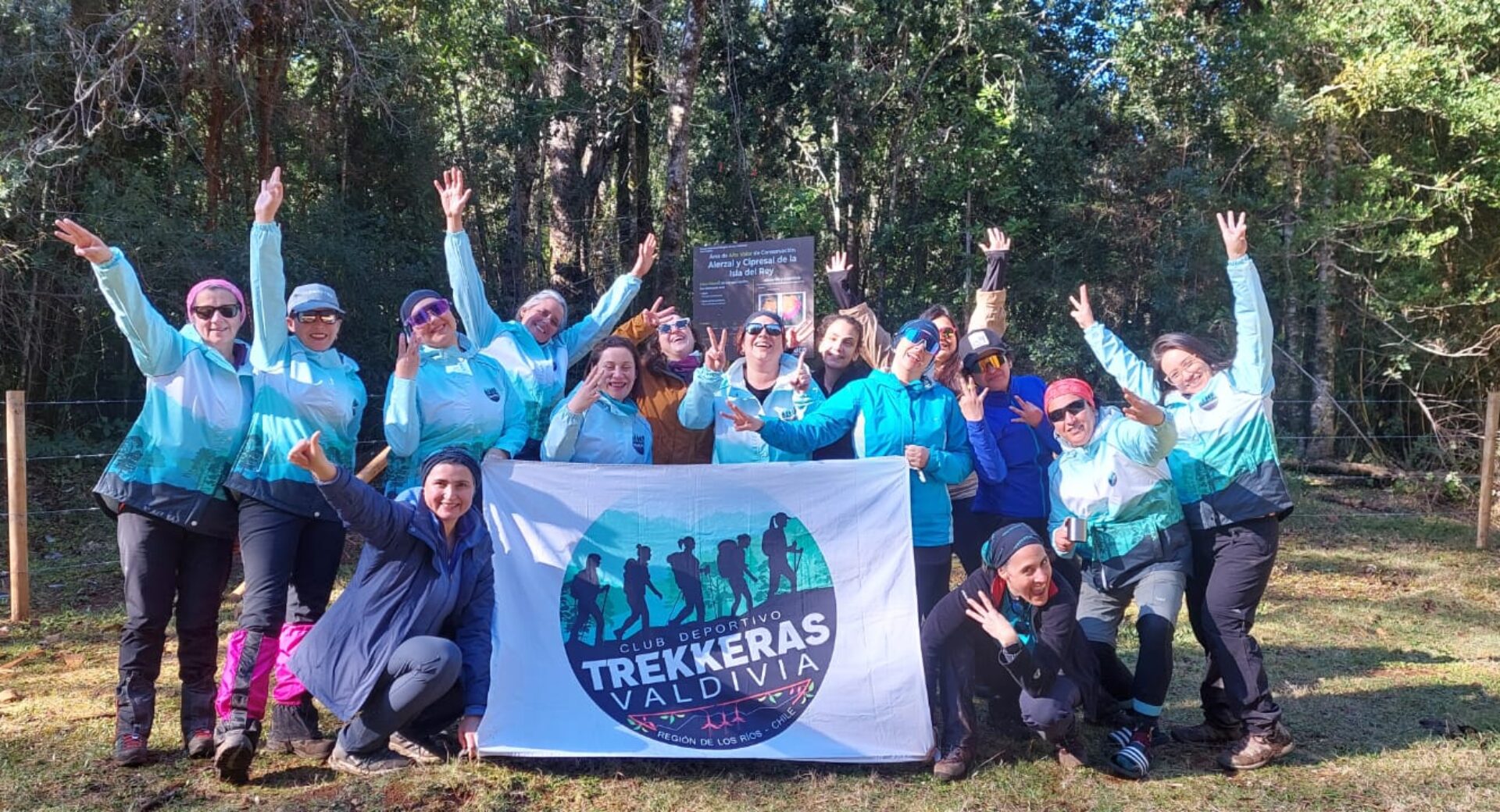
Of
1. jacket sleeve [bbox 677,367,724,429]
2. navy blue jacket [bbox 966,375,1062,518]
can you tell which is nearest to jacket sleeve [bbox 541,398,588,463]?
jacket sleeve [bbox 677,367,724,429]

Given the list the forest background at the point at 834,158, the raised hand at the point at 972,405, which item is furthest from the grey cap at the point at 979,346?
the forest background at the point at 834,158

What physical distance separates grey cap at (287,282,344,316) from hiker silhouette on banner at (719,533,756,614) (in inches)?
71.7

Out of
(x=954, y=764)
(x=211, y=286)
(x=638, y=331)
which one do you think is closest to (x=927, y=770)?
Result: (x=954, y=764)

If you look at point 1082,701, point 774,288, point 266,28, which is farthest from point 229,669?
point 266,28

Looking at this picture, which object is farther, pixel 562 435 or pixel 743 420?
pixel 562 435

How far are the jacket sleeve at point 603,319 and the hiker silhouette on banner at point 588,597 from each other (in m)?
1.47

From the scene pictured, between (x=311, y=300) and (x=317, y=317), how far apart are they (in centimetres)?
7

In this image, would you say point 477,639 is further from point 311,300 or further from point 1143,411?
point 1143,411

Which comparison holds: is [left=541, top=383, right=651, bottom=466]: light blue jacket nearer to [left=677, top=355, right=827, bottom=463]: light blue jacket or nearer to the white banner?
the white banner

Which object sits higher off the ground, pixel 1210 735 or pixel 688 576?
pixel 688 576

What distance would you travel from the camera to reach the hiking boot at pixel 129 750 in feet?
12.6

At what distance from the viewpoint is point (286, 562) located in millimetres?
3832

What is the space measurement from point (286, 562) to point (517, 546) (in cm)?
87

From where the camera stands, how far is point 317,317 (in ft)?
12.9
